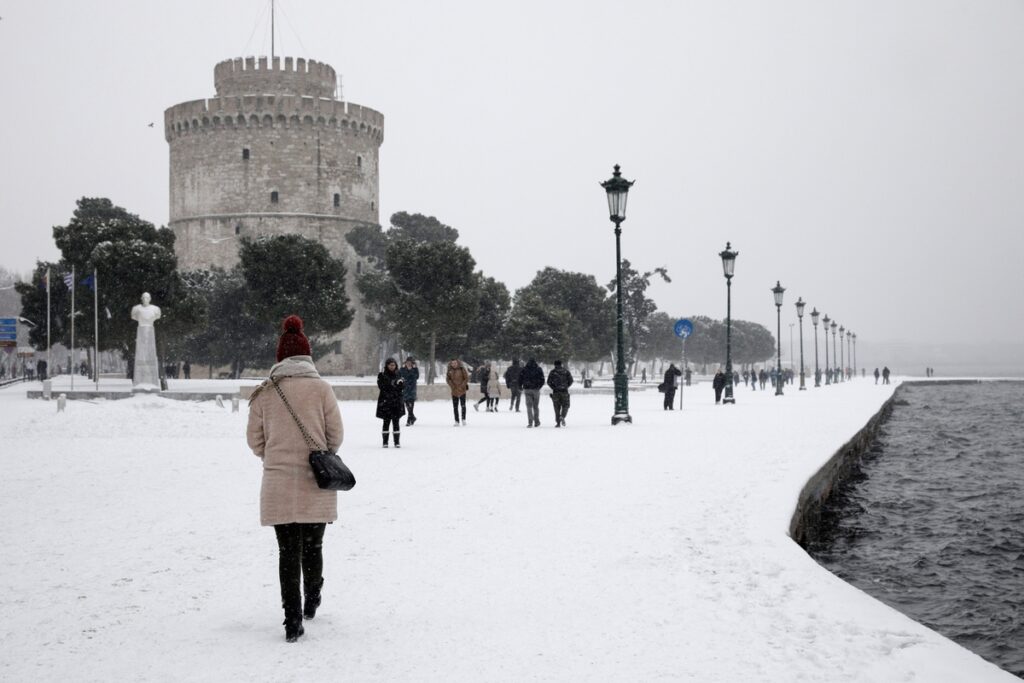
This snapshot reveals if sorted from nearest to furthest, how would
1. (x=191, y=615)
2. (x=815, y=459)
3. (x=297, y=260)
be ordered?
(x=191, y=615)
(x=815, y=459)
(x=297, y=260)

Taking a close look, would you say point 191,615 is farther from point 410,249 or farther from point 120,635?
point 410,249

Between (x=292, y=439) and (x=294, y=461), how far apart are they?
11 centimetres

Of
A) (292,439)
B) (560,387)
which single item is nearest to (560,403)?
(560,387)

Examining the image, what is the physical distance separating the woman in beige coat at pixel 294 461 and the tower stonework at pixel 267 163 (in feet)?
207

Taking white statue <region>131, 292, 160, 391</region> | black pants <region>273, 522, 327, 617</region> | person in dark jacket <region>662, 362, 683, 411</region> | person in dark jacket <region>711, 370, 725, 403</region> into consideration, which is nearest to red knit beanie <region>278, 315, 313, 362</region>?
black pants <region>273, 522, 327, 617</region>

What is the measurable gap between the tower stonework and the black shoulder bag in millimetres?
63363

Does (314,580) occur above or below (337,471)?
below

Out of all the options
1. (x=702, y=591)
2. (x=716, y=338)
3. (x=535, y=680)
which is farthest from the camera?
(x=716, y=338)

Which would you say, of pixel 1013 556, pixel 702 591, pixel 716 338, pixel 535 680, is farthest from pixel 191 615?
pixel 716 338

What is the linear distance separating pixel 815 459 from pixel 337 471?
8920 millimetres

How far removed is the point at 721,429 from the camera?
750 inches

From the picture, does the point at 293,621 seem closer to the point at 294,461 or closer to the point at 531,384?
the point at 294,461

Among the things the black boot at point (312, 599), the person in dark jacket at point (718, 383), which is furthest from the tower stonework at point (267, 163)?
the black boot at point (312, 599)

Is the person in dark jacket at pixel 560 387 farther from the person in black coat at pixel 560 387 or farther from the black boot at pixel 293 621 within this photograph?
the black boot at pixel 293 621
